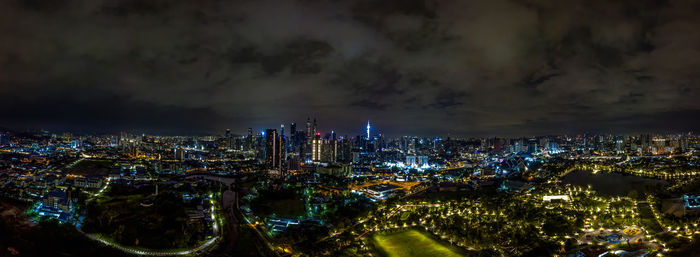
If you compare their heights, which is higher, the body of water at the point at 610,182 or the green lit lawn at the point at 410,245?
the body of water at the point at 610,182

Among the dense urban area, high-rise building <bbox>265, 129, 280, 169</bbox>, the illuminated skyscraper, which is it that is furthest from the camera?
the illuminated skyscraper

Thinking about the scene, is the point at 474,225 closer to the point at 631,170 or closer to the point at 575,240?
the point at 575,240

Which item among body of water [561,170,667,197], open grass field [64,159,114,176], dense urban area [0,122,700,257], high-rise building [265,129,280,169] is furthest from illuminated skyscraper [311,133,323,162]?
body of water [561,170,667,197]

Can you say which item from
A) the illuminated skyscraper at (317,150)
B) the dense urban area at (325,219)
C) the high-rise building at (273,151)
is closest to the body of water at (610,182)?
the dense urban area at (325,219)

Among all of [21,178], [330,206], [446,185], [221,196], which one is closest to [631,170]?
[446,185]

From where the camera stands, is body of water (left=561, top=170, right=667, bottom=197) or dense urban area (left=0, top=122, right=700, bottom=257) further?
body of water (left=561, top=170, right=667, bottom=197)

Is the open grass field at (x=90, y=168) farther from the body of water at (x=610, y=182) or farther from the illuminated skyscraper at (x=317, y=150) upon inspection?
the body of water at (x=610, y=182)

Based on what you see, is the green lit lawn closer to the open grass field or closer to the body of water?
the body of water
